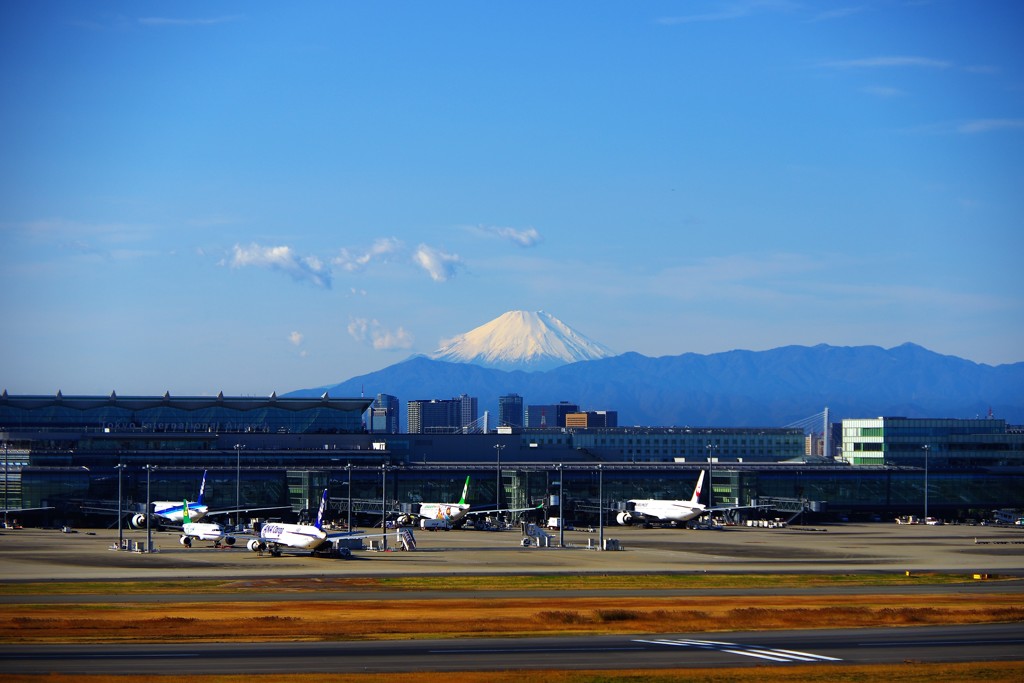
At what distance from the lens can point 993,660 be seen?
58406mm

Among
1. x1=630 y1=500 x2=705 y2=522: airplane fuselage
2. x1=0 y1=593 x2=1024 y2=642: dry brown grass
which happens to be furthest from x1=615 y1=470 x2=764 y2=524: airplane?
x1=0 y1=593 x2=1024 y2=642: dry brown grass

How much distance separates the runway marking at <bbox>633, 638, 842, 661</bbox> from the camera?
59.1m

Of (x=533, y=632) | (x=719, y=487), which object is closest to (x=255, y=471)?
(x=719, y=487)

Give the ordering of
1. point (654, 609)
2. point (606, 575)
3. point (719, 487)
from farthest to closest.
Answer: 1. point (719, 487)
2. point (606, 575)
3. point (654, 609)

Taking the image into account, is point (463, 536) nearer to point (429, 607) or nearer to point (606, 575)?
point (606, 575)

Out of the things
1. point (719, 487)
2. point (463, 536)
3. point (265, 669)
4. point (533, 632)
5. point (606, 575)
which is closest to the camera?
point (265, 669)

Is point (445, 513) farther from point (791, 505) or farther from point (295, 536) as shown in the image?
point (791, 505)

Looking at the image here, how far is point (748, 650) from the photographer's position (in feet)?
202

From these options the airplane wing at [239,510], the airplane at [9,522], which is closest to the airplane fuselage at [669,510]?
the airplane wing at [239,510]

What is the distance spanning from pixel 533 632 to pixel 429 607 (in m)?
12.5

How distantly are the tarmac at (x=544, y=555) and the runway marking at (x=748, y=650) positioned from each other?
131ft

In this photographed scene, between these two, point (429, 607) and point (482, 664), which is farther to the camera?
point (429, 607)

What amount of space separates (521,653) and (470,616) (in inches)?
552

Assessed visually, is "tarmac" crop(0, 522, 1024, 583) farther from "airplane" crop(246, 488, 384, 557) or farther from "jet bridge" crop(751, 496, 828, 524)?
"jet bridge" crop(751, 496, 828, 524)
